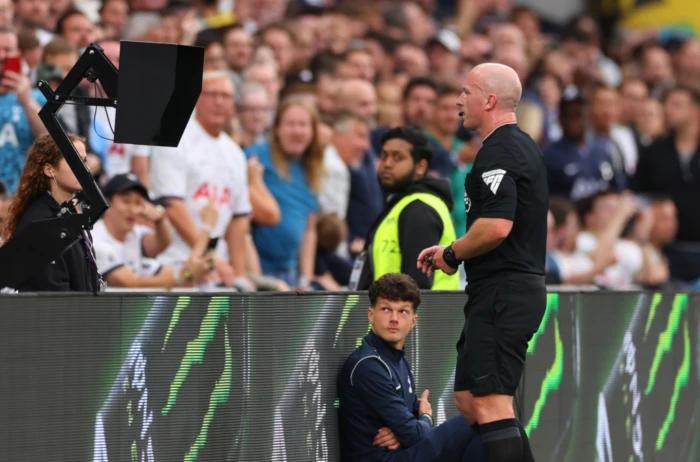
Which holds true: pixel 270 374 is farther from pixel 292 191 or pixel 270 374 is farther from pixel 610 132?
pixel 610 132

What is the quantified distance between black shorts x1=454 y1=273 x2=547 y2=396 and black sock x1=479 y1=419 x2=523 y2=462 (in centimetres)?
17

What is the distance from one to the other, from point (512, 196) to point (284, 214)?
5078mm

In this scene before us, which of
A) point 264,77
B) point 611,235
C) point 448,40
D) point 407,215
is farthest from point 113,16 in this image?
point 448,40

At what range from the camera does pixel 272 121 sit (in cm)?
1312

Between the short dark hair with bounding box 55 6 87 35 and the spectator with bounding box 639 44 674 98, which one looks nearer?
the short dark hair with bounding box 55 6 87 35

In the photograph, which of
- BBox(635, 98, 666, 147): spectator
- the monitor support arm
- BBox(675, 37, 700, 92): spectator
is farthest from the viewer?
BBox(675, 37, 700, 92): spectator

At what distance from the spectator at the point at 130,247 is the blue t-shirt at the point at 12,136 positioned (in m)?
0.62

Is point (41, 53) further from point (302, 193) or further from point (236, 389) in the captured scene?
point (236, 389)

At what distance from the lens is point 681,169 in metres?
16.7

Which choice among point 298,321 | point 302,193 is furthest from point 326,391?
point 302,193

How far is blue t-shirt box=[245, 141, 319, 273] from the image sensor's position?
1206 centimetres

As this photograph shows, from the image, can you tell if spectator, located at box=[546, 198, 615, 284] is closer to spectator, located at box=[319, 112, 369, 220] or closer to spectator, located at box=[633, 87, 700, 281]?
spectator, located at box=[633, 87, 700, 281]

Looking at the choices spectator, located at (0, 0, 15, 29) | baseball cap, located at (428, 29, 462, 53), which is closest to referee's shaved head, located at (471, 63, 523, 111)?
spectator, located at (0, 0, 15, 29)

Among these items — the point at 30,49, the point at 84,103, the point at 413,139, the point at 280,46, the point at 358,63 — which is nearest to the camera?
the point at 84,103
